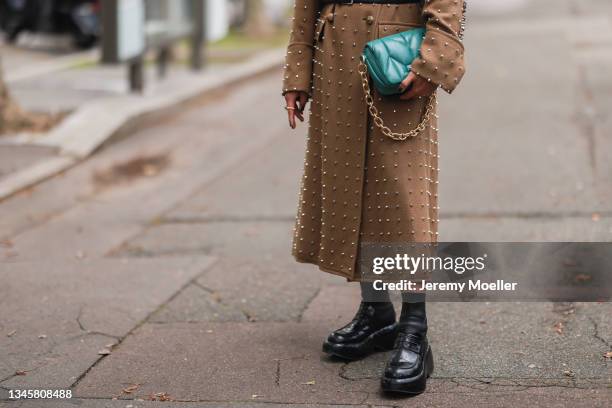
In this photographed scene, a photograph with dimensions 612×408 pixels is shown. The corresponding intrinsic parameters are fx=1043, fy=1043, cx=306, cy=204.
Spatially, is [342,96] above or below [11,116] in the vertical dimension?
above

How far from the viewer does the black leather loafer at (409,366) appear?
3768 millimetres

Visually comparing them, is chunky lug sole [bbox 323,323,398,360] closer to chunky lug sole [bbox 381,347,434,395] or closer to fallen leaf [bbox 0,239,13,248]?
chunky lug sole [bbox 381,347,434,395]

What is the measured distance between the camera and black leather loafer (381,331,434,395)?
12.4 feet

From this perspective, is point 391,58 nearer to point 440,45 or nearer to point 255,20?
point 440,45

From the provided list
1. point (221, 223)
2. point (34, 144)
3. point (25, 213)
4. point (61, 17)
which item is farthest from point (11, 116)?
point (61, 17)

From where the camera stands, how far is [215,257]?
19.6 feet

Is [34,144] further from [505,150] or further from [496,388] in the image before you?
[496,388]

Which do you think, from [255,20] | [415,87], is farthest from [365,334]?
[255,20]

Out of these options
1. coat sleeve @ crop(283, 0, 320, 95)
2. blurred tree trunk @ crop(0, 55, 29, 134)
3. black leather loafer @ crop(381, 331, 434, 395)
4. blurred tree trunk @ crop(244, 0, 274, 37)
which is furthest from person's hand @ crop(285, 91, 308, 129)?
blurred tree trunk @ crop(244, 0, 274, 37)

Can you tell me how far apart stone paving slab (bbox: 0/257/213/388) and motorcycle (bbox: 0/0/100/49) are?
11778 millimetres

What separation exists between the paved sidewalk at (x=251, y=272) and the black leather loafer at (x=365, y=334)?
2.7 inches

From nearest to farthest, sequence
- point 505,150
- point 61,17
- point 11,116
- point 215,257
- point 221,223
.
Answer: point 215,257 → point 221,223 → point 505,150 → point 11,116 → point 61,17

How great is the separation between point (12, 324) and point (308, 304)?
139 cm

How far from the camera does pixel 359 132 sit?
3912mm
